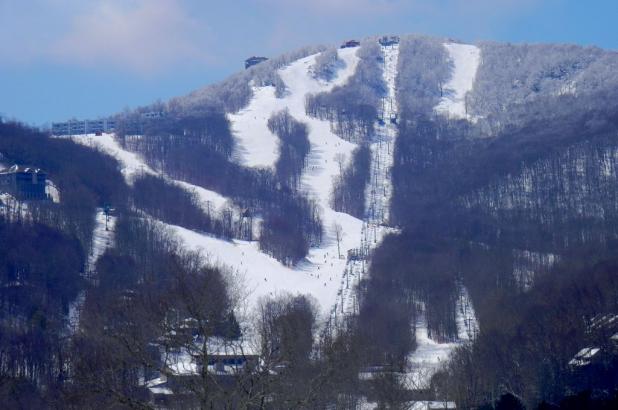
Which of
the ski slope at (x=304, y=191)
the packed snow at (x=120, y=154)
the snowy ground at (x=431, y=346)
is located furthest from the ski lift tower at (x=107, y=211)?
the snowy ground at (x=431, y=346)

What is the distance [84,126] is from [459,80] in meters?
59.1

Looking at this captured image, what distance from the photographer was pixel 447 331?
56750mm

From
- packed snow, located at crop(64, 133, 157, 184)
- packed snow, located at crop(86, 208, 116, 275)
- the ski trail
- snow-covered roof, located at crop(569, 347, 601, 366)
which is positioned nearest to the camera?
snow-covered roof, located at crop(569, 347, 601, 366)

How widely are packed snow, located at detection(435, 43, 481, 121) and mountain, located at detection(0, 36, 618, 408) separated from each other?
680 mm

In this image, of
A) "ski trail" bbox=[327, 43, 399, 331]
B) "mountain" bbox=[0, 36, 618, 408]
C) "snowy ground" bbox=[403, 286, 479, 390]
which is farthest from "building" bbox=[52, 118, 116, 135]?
"snowy ground" bbox=[403, 286, 479, 390]

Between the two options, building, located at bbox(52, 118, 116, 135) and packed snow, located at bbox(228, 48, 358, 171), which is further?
building, located at bbox(52, 118, 116, 135)

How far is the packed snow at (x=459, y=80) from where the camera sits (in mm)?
148000

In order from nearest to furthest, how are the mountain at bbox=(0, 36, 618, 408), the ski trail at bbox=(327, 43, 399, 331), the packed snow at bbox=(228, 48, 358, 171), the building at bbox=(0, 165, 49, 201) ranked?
the mountain at bbox=(0, 36, 618, 408)
the ski trail at bbox=(327, 43, 399, 331)
the building at bbox=(0, 165, 49, 201)
the packed snow at bbox=(228, 48, 358, 171)

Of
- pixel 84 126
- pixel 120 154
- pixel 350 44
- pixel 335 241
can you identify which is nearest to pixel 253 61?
pixel 350 44

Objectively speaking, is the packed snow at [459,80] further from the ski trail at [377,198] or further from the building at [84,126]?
the building at [84,126]

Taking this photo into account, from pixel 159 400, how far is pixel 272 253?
5830cm

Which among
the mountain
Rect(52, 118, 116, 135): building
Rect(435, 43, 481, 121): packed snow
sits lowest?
the mountain

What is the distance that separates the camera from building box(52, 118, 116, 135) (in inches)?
5207

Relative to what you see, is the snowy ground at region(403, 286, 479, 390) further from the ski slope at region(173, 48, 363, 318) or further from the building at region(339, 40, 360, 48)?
the building at region(339, 40, 360, 48)
